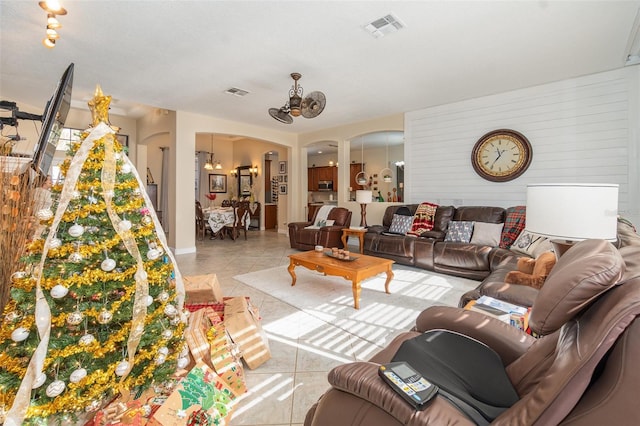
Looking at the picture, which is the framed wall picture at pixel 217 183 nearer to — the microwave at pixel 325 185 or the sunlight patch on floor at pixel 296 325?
the microwave at pixel 325 185

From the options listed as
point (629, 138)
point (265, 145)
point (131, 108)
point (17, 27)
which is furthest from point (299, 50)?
point (265, 145)

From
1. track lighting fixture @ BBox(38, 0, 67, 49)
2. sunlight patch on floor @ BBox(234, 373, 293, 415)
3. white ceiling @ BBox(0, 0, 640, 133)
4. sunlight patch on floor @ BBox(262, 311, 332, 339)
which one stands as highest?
white ceiling @ BBox(0, 0, 640, 133)

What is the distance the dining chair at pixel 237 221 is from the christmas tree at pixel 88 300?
6006 millimetres

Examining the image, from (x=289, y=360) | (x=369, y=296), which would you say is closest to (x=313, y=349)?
(x=289, y=360)

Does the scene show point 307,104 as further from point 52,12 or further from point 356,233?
point 356,233

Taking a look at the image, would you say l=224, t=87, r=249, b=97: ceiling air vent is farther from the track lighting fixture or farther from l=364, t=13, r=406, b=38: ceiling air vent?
l=364, t=13, r=406, b=38: ceiling air vent

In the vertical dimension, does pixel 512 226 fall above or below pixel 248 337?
above

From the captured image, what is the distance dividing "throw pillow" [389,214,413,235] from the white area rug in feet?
2.57

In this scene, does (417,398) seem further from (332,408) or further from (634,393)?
(634,393)

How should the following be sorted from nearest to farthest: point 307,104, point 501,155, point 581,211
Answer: point 581,211, point 307,104, point 501,155

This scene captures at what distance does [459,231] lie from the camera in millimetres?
4387

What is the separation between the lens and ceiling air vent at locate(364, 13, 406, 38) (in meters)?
2.66

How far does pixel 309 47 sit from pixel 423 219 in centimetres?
326

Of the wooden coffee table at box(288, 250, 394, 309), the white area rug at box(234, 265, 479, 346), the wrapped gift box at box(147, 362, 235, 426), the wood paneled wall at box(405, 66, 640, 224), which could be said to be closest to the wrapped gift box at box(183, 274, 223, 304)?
the wrapped gift box at box(147, 362, 235, 426)
